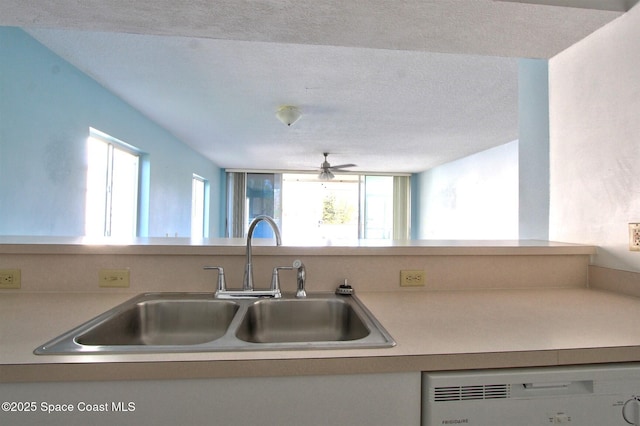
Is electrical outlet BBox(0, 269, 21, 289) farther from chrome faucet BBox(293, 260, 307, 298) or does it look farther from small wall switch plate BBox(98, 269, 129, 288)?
chrome faucet BBox(293, 260, 307, 298)

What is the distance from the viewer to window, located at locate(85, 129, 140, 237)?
9.97 feet

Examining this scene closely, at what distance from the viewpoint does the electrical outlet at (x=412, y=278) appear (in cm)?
137

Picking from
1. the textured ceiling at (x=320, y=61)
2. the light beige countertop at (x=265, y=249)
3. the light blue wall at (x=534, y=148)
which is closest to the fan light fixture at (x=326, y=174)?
the textured ceiling at (x=320, y=61)

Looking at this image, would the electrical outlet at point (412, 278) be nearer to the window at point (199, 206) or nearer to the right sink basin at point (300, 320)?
the right sink basin at point (300, 320)

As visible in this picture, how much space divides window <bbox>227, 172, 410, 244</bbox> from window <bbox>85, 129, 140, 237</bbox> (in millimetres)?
3796

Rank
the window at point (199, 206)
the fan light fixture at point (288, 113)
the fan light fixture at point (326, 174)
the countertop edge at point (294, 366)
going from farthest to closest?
the window at point (199, 206), the fan light fixture at point (326, 174), the fan light fixture at point (288, 113), the countertop edge at point (294, 366)

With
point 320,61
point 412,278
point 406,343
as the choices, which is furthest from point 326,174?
point 406,343

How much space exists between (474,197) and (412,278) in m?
4.74

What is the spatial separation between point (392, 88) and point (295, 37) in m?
1.58

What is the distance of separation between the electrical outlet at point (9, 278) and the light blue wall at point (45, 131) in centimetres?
99

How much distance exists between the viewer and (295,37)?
154cm

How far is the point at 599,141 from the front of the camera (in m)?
1.39

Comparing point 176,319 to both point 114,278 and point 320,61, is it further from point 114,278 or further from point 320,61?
point 320,61

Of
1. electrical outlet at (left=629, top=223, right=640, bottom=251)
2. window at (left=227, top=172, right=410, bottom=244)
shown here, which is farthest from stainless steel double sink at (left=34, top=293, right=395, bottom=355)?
window at (left=227, top=172, right=410, bottom=244)
